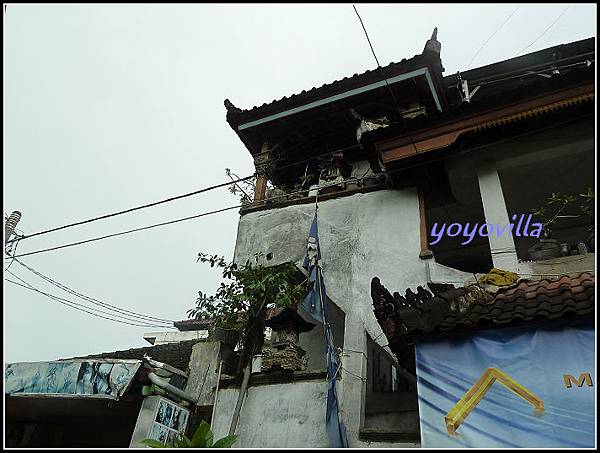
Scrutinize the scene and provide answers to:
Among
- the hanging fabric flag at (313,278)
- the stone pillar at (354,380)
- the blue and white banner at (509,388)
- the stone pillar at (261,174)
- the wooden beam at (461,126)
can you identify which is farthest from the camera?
the stone pillar at (261,174)

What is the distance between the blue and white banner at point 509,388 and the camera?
17.0 feet

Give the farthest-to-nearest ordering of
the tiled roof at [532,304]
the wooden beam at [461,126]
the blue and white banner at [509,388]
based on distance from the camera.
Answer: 1. the wooden beam at [461,126]
2. the tiled roof at [532,304]
3. the blue and white banner at [509,388]

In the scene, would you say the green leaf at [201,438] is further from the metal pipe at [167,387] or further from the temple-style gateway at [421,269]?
the metal pipe at [167,387]

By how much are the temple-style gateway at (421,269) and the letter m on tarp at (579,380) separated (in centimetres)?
3

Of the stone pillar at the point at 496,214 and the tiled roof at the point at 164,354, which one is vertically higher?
the stone pillar at the point at 496,214

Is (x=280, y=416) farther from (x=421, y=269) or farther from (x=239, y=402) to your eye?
(x=421, y=269)

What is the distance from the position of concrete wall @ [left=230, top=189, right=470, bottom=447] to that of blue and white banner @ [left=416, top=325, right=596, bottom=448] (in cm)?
189

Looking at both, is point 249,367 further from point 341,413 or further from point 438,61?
point 438,61

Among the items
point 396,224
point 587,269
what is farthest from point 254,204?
point 587,269

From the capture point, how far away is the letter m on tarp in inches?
210

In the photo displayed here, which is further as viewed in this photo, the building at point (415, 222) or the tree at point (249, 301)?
the tree at point (249, 301)

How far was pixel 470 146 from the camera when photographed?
8.77m

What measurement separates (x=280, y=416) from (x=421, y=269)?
366 centimetres

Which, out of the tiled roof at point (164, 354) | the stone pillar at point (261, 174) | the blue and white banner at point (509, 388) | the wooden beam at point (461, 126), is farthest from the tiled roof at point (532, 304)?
the tiled roof at point (164, 354)
